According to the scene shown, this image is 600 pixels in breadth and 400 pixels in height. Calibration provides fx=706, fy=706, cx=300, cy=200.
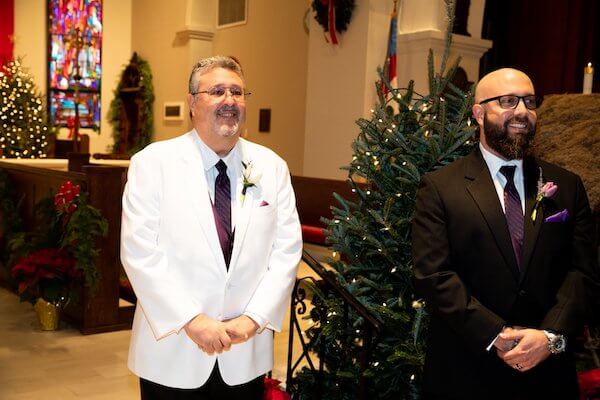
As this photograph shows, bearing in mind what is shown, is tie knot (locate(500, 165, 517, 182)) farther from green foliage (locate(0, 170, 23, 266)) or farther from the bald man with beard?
green foliage (locate(0, 170, 23, 266))

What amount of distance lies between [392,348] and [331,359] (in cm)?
49

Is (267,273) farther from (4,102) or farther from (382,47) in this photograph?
(4,102)

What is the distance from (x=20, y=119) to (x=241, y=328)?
1202 cm

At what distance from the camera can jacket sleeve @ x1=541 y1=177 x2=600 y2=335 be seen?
7.50 feet

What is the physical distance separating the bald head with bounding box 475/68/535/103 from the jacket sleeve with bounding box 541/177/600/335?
41 centimetres

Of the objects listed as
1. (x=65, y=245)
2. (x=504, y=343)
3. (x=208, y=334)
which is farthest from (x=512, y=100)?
(x=65, y=245)

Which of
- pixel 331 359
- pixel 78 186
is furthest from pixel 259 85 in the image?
pixel 331 359

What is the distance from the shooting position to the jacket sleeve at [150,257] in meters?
2.26

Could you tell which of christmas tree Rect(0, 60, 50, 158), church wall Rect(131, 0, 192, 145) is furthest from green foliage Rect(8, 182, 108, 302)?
church wall Rect(131, 0, 192, 145)

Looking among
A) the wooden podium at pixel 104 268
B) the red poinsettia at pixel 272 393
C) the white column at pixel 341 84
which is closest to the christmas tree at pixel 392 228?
the red poinsettia at pixel 272 393

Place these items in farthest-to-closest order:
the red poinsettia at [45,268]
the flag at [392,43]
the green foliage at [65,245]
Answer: the flag at [392,43] → the red poinsettia at [45,268] → the green foliage at [65,245]

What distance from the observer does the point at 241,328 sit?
2.29 m

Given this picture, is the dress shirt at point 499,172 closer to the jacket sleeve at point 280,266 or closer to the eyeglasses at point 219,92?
the jacket sleeve at point 280,266

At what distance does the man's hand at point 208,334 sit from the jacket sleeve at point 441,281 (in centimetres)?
67
